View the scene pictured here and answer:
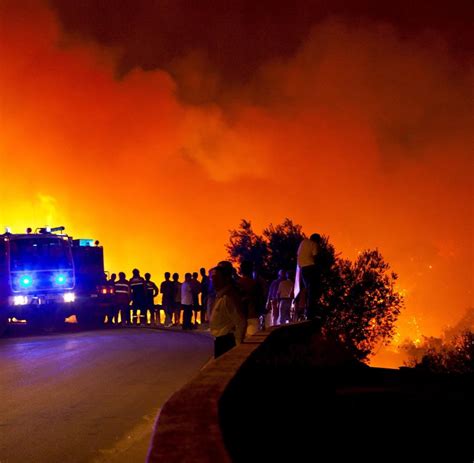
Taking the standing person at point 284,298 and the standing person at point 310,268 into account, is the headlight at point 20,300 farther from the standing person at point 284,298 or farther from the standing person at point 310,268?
the standing person at point 310,268

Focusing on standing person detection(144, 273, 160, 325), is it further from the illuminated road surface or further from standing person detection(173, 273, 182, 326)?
the illuminated road surface

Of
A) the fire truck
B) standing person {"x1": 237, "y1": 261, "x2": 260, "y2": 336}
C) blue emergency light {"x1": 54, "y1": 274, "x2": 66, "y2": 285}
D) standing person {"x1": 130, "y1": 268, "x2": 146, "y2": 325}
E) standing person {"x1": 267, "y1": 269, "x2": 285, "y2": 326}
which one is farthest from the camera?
standing person {"x1": 130, "y1": 268, "x2": 146, "y2": 325}

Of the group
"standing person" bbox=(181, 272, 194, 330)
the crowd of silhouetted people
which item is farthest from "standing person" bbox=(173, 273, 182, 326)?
"standing person" bbox=(181, 272, 194, 330)

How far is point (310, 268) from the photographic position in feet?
63.7

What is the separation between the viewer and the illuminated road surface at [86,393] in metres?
9.04

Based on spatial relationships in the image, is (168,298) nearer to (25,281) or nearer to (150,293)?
(150,293)

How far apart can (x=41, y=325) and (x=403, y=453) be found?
23.4 meters

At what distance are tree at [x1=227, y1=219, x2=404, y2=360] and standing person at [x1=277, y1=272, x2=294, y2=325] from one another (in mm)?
36178

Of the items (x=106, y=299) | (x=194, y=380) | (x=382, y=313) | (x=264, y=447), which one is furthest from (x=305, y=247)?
(x=382, y=313)

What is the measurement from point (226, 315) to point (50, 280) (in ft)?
67.1

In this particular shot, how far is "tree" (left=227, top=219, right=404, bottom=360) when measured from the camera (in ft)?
198

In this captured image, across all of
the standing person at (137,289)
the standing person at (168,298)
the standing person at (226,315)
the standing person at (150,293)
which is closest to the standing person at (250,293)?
the standing person at (226,315)

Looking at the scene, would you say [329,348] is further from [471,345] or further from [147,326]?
[471,345]

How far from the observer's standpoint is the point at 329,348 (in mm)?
18703
